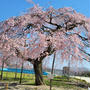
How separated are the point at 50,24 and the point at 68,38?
269 centimetres

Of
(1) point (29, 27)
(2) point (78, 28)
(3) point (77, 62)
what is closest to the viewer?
(3) point (77, 62)

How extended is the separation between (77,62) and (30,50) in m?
3.79

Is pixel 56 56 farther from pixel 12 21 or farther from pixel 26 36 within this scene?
pixel 12 21

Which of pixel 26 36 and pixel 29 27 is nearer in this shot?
pixel 26 36

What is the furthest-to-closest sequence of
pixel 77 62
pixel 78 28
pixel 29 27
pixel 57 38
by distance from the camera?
pixel 78 28, pixel 29 27, pixel 77 62, pixel 57 38

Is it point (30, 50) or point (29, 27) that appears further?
point (29, 27)

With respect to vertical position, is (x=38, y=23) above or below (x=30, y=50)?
above

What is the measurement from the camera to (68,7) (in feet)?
43.4

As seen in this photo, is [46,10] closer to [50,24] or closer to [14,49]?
[50,24]

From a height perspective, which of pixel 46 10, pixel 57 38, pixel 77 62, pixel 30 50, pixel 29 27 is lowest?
pixel 77 62

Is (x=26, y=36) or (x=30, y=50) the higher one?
(x=26, y=36)

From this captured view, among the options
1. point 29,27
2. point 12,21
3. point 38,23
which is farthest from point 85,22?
point 12,21

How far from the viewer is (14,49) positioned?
1114 centimetres

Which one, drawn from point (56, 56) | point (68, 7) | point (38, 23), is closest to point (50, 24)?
point (38, 23)
